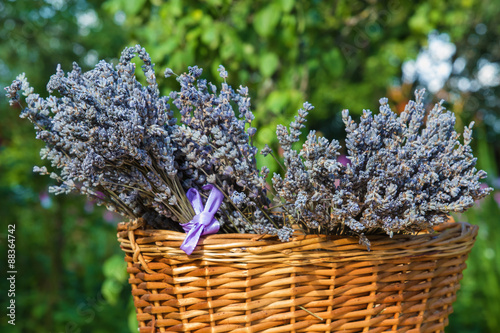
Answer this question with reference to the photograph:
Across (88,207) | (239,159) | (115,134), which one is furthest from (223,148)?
(88,207)

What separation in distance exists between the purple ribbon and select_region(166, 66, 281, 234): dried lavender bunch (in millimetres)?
21

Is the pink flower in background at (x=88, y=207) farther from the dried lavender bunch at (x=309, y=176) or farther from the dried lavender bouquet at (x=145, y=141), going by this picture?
the dried lavender bunch at (x=309, y=176)

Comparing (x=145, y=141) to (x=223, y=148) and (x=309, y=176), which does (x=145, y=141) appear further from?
(x=309, y=176)

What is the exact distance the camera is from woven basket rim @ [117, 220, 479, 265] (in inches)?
28.2

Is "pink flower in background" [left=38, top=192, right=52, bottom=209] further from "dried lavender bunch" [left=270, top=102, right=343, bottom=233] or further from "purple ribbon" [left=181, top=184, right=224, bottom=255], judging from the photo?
"dried lavender bunch" [left=270, top=102, right=343, bottom=233]

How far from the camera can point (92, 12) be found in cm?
284

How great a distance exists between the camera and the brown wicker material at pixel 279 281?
725 mm

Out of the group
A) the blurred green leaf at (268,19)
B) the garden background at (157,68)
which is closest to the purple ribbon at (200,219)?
the garden background at (157,68)

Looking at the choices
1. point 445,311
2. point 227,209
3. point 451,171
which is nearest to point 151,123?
point 227,209

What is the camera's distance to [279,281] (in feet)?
2.38

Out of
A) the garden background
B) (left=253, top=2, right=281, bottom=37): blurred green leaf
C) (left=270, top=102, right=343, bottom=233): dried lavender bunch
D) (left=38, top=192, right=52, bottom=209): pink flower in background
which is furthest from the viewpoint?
(left=38, top=192, right=52, bottom=209): pink flower in background

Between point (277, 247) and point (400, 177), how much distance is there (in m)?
0.23

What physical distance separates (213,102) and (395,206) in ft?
1.18

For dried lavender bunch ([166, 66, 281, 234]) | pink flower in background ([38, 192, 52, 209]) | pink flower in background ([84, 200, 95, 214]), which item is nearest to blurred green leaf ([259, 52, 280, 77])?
dried lavender bunch ([166, 66, 281, 234])
